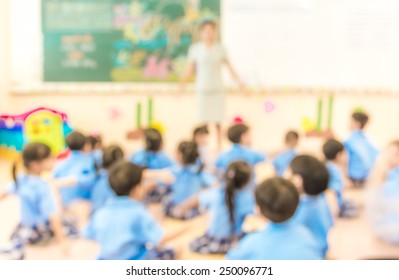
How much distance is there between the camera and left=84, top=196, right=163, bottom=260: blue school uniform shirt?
5.90 ft

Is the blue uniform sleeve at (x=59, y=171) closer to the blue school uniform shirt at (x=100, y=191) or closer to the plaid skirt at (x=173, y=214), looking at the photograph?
the blue school uniform shirt at (x=100, y=191)

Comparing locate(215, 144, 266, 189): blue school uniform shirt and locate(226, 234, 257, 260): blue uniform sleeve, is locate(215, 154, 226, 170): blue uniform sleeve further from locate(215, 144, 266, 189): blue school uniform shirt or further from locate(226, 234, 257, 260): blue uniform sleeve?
locate(226, 234, 257, 260): blue uniform sleeve

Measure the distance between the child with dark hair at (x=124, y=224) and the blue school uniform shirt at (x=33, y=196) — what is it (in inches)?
16.4

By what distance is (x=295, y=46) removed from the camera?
14.0 feet

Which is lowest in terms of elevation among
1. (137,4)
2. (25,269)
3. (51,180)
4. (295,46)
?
(51,180)

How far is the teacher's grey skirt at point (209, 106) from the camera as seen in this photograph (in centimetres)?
388

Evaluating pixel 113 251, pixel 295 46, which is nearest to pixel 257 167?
pixel 295 46

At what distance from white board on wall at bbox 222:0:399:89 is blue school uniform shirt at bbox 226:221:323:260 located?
9.75 ft

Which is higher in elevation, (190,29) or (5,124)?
(190,29)

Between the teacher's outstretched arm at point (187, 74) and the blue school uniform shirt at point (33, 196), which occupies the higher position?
the teacher's outstretched arm at point (187, 74)

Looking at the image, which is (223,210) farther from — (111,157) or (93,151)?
(93,151)

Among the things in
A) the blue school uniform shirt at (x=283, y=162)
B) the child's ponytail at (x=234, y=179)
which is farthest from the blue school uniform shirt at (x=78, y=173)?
the blue school uniform shirt at (x=283, y=162)

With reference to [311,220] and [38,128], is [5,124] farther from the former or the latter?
[311,220]

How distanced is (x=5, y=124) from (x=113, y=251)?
2.59 meters
